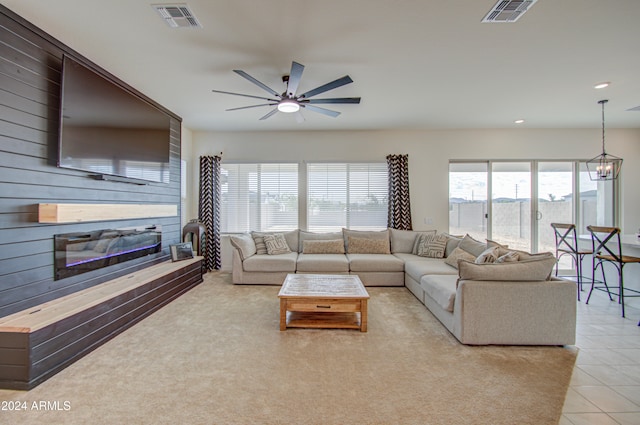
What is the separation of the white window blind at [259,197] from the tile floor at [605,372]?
4439 mm

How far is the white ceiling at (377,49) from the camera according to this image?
2.14m

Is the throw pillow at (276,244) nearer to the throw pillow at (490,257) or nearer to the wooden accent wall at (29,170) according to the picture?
the wooden accent wall at (29,170)

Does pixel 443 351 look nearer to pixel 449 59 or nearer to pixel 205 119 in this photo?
pixel 449 59

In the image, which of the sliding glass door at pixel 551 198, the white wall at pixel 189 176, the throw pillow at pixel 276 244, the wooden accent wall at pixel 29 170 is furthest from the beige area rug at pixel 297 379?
the sliding glass door at pixel 551 198

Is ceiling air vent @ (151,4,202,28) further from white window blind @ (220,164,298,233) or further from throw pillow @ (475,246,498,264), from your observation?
throw pillow @ (475,246,498,264)

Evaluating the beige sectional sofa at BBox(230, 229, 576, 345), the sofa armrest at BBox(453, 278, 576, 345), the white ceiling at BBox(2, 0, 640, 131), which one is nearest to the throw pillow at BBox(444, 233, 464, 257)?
the beige sectional sofa at BBox(230, 229, 576, 345)

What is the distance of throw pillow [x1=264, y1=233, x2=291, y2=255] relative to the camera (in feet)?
16.1

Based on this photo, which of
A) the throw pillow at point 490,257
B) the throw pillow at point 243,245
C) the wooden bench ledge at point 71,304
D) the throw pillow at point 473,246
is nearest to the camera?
the wooden bench ledge at point 71,304

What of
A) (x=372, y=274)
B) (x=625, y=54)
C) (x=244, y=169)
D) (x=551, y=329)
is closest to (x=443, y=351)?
(x=551, y=329)

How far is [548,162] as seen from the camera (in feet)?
17.9

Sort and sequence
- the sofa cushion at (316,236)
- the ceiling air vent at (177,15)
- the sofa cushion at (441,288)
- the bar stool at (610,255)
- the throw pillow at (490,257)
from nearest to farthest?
the ceiling air vent at (177,15) → the sofa cushion at (441,288) → the throw pillow at (490,257) → the bar stool at (610,255) → the sofa cushion at (316,236)

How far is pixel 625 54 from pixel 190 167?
642 centimetres

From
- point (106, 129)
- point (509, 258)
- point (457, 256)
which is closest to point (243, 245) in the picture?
point (106, 129)

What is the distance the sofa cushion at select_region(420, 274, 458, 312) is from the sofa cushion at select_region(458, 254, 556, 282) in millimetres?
327
